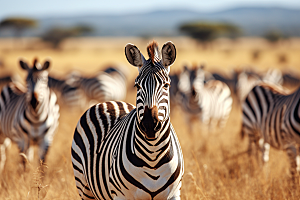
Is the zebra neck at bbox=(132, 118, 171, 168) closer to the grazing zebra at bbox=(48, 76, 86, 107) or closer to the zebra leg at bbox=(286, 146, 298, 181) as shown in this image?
the zebra leg at bbox=(286, 146, 298, 181)

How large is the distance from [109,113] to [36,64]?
2.58 metres

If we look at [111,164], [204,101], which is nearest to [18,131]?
[111,164]

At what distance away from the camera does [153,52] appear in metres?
2.68

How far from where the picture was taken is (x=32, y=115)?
5.48m

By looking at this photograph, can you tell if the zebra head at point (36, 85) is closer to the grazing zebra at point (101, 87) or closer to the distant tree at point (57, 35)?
the grazing zebra at point (101, 87)

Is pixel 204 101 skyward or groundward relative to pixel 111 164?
skyward

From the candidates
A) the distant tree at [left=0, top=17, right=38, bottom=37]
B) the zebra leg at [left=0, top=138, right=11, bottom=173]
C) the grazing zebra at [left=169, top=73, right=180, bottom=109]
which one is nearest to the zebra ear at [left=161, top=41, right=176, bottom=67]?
the zebra leg at [left=0, top=138, right=11, bottom=173]

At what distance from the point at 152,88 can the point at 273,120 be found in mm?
3573

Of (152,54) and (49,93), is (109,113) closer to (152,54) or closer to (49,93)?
(152,54)

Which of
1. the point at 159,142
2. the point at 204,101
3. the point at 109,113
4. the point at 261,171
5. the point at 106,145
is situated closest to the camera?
the point at 159,142

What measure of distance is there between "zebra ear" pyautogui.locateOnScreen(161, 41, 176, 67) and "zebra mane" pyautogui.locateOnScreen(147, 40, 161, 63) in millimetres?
65

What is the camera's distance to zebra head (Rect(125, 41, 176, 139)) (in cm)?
240

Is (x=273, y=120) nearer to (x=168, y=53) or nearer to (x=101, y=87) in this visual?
(x=168, y=53)

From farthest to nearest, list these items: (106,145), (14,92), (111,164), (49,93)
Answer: (14,92), (49,93), (106,145), (111,164)
